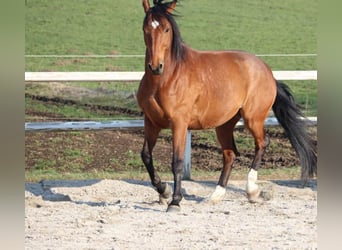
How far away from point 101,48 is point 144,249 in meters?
12.6

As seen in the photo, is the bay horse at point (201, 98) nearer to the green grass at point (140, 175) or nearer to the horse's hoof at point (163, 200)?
the horse's hoof at point (163, 200)

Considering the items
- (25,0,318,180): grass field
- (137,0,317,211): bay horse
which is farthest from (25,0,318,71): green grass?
(137,0,317,211): bay horse

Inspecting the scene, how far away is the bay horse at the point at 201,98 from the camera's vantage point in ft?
16.2

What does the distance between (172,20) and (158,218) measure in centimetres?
147

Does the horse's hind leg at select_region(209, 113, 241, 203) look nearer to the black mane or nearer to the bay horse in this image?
the bay horse

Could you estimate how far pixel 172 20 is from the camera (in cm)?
493

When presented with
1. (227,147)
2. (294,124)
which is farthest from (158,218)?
(294,124)

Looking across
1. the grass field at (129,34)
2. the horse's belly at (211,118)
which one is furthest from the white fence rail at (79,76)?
the grass field at (129,34)

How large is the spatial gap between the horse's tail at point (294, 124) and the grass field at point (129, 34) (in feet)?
21.0

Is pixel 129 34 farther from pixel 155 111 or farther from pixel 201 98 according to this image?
pixel 155 111

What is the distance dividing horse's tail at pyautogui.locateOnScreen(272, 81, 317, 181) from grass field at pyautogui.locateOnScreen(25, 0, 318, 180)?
21.0ft

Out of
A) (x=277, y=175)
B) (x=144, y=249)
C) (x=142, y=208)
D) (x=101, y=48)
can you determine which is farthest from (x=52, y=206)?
(x=101, y=48)
